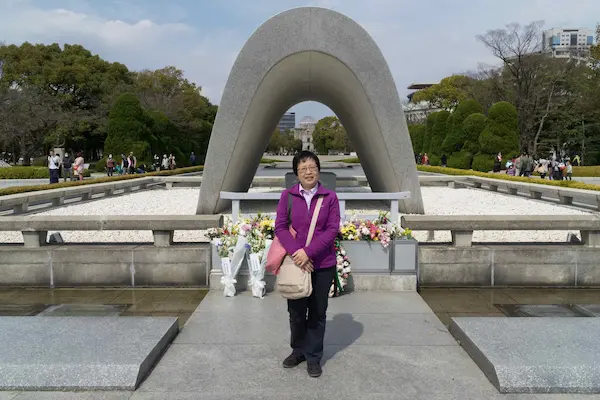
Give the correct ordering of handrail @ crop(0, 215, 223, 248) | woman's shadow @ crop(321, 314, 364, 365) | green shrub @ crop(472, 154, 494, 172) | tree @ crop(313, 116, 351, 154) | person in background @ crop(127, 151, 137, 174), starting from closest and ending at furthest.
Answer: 1. woman's shadow @ crop(321, 314, 364, 365)
2. handrail @ crop(0, 215, 223, 248)
3. person in background @ crop(127, 151, 137, 174)
4. green shrub @ crop(472, 154, 494, 172)
5. tree @ crop(313, 116, 351, 154)

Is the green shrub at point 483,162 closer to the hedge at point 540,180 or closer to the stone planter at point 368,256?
the hedge at point 540,180

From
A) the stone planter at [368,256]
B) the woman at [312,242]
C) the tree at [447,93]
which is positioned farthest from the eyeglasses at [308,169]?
the tree at [447,93]

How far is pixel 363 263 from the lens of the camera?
17.5 ft

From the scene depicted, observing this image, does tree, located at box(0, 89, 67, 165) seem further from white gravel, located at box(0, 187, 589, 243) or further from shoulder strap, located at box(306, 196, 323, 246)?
shoulder strap, located at box(306, 196, 323, 246)

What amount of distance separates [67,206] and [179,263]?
29.4 feet

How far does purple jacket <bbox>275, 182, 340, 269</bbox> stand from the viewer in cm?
318

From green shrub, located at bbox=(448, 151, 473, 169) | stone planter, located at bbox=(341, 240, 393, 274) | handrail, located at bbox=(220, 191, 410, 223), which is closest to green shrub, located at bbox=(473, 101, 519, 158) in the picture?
green shrub, located at bbox=(448, 151, 473, 169)

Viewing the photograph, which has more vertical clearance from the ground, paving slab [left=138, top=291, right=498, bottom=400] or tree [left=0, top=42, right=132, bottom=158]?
tree [left=0, top=42, right=132, bottom=158]

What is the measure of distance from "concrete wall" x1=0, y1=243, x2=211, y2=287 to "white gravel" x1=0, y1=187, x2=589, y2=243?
2.33m

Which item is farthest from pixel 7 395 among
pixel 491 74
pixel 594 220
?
pixel 491 74

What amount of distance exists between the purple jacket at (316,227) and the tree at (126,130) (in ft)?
85.8

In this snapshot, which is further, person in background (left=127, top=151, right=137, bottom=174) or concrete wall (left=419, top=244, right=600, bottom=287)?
person in background (left=127, top=151, right=137, bottom=174)

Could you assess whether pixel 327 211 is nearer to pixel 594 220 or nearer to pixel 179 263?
pixel 179 263

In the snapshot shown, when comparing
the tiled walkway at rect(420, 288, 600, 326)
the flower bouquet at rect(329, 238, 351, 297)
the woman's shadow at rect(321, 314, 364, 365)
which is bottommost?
the tiled walkway at rect(420, 288, 600, 326)
